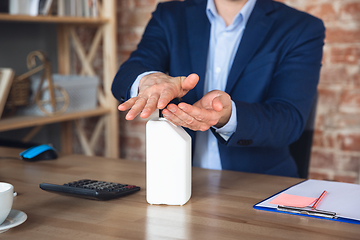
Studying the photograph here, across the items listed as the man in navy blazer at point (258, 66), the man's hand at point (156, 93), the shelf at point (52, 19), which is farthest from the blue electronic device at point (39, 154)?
the shelf at point (52, 19)

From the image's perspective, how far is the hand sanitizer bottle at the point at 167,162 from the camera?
71cm

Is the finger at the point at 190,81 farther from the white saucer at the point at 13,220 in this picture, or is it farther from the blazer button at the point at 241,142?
the white saucer at the point at 13,220

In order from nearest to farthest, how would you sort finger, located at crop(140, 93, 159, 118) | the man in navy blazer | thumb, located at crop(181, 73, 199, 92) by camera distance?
finger, located at crop(140, 93, 159, 118) → thumb, located at crop(181, 73, 199, 92) → the man in navy blazer

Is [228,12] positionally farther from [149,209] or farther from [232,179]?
[149,209]

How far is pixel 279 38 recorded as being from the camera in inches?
50.8

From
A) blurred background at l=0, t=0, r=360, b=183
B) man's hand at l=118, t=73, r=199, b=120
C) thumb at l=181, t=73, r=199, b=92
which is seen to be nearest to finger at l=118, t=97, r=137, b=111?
man's hand at l=118, t=73, r=199, b=120

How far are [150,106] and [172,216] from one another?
20 centimetres

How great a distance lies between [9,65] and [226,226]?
72.2 inches

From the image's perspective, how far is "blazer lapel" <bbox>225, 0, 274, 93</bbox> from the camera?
1.26m

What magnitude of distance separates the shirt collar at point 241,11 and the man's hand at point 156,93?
48 centimetres

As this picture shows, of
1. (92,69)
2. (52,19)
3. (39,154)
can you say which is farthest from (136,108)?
(92,69)

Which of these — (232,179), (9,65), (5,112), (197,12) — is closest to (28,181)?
(232,179)

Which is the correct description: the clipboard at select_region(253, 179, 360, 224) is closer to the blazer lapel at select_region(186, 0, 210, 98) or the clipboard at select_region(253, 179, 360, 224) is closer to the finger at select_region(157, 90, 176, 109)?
the finger at select_region(157, 90, 176, 109)

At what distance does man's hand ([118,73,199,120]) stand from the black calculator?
16cm
